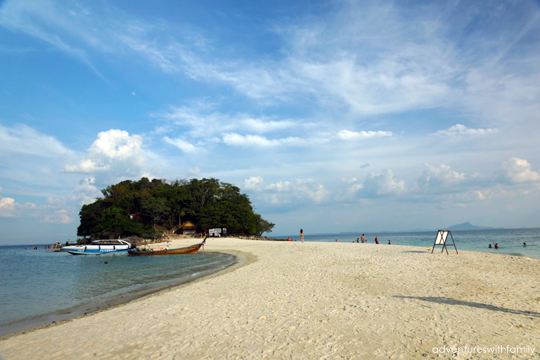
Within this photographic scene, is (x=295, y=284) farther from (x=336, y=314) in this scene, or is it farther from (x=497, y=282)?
(x=497, y=282)

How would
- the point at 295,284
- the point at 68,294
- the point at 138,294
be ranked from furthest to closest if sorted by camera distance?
the point at 68,294, the point at 138,294, the point at 295,284

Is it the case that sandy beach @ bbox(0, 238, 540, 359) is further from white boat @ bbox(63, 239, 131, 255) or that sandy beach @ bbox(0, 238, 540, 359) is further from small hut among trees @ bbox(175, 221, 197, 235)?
small hut among trees @ bbox(175, 221, 197, 235)

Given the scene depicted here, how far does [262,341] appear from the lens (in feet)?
20.9

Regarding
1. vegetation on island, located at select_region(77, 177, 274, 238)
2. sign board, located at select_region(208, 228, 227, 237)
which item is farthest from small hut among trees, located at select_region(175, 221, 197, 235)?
sign board, located at select_region(208, 228, 227, 237)

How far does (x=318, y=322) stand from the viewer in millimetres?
7309

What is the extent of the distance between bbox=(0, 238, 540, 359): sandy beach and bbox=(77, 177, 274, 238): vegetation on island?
5248 centimetres

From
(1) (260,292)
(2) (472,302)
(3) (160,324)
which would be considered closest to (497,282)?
(2) (472,302)

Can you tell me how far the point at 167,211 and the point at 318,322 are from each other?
205 ft

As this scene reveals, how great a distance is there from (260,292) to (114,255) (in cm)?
3965

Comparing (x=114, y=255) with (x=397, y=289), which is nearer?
(x=397, y=289)

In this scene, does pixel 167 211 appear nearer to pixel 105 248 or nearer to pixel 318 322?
pixel 105 248

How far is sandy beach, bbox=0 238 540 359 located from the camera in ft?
19.1

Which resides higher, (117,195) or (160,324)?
(117,195)

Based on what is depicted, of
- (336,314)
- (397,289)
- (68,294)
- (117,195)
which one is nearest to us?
(336,314)
